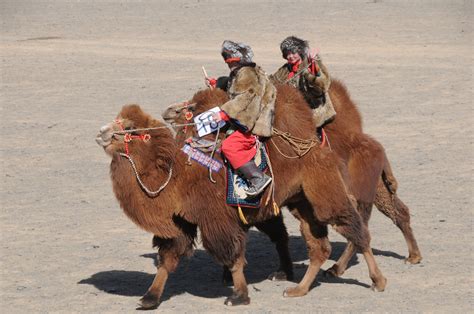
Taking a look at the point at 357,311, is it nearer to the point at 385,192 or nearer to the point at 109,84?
the point at 385,192

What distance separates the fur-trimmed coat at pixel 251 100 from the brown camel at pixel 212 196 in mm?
288

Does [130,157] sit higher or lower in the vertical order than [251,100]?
lower

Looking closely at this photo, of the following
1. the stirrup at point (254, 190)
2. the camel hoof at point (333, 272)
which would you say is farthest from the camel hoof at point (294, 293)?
the stirrup at point (254, 190)

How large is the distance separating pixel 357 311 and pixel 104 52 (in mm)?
16894

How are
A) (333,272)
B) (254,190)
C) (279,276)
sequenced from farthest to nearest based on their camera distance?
(333,272), (279,276), (254,190)

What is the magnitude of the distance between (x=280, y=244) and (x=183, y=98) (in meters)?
9.63

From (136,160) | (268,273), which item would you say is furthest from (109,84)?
(136,160)

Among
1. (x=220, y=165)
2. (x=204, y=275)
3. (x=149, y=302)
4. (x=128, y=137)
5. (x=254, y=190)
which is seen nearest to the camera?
(x=128, y=137)

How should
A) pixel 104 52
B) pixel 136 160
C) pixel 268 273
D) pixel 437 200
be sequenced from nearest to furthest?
pixel 136 160 < pixel 268 273 < pixel 437 200 < pixel 104 52

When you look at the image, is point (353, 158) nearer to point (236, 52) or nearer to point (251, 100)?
point (251, 100)

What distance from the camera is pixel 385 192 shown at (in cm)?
1048

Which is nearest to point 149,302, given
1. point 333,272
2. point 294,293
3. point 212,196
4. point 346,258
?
point 212,196

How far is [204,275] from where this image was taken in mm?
10258

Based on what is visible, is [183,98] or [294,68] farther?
[183,98]
